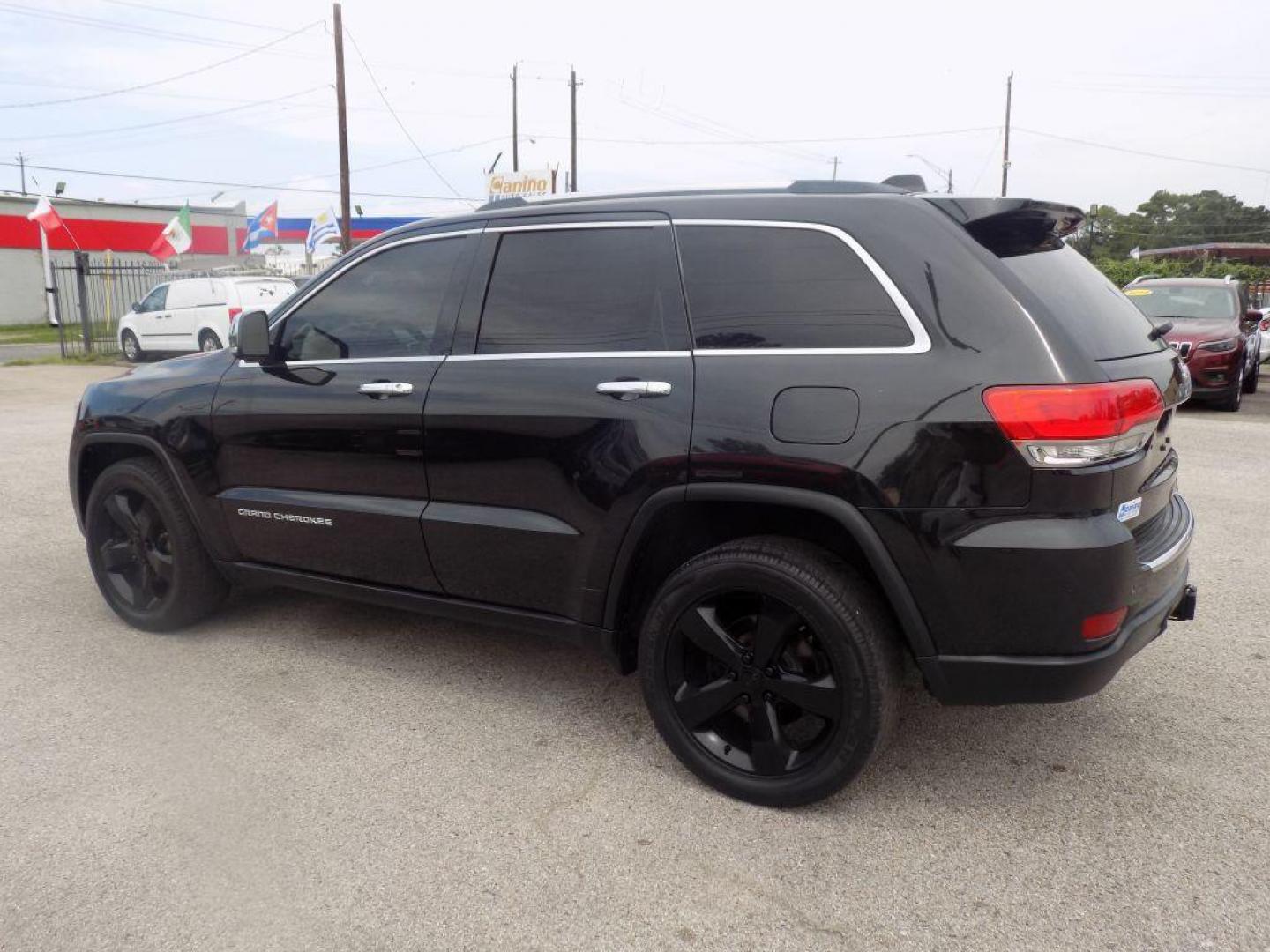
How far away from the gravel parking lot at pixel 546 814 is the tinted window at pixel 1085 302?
53.0 inches

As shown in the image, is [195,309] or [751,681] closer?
[751,681]

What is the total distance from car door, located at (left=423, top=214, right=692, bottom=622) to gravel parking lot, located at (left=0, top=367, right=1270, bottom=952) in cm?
61

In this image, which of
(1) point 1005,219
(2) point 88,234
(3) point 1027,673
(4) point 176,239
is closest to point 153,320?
(4) point 176,239

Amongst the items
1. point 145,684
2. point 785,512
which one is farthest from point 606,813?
point 145,684

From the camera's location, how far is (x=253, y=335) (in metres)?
3.92

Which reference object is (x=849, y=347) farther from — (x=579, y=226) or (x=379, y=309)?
(x=379, y=309)

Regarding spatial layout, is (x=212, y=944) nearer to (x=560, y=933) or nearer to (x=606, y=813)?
(x=560, y=933)

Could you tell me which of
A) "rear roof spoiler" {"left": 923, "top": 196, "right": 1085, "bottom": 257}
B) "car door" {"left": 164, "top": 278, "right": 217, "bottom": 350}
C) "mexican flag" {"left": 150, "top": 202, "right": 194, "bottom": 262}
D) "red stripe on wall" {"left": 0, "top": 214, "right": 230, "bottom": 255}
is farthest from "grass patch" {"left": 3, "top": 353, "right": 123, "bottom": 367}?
"rear roof spoiler" {"left": 923, "top": 196, "right": 1085, "bottom": 257}

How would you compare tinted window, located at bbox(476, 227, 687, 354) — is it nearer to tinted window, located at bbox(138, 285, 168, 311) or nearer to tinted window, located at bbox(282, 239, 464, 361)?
tinted window, located at bbox(282, 239, 464, 361)

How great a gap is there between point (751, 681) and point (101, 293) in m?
34.0

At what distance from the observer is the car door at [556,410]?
3082 millimetres

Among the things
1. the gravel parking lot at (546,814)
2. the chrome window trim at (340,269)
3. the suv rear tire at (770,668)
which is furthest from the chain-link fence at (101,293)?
the suv rear tire at (770,668)

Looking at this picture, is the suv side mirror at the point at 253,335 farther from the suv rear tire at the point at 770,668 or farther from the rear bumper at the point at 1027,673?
the rear bumper at the point at 1027,673

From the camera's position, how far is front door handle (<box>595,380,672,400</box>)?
3.03 metres
